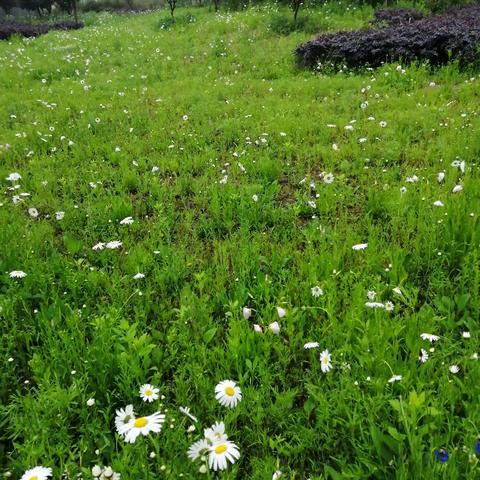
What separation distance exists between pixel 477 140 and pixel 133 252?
4454 mm

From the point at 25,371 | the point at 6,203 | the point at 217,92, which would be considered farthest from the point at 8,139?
the point at 25,371

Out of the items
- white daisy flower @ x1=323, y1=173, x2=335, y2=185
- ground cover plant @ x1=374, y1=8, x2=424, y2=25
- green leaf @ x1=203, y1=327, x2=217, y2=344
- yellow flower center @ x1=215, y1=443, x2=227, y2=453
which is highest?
ground cover plant @ x1=374, y1=8, x2=424, y2=25

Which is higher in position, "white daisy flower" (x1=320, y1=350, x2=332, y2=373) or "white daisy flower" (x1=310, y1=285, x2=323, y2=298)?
"white daisy flower" (x1=310, y1=285, x2=323, y2=298)

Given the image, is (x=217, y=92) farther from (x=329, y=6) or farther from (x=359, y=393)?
(x=329, y=6)

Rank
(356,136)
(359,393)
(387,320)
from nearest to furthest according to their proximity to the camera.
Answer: (359,393) < (387,320) < (356,136)

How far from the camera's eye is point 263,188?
5191 millimetres

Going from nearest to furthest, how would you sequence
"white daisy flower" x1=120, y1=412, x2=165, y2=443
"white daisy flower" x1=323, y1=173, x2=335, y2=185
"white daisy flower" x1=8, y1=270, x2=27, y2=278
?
1. "white daisy flower" x1=120, y1=412, x2=165, y2=443
2. "white daisy flower" x1=8, y1=270, x2=27, y2=278
3. "white daisy flower" x1=323, y1=173, x2=335, y2=185

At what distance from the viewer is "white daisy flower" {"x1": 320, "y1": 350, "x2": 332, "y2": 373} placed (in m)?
2.58

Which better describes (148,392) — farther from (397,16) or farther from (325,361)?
(397,16)

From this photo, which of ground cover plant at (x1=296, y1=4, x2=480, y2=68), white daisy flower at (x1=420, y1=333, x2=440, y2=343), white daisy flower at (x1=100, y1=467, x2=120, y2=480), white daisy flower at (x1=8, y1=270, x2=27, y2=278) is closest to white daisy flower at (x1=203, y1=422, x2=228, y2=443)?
white daisy flower at (x1=100, y1=467, x2=120, y2=480)

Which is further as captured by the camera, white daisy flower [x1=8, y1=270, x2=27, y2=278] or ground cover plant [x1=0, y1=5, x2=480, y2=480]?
white daisy flower [x1=8, y1=270, x2=27, y2=278]

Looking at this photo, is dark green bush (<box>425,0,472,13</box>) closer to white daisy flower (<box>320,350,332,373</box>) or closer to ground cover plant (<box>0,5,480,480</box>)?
ground cover plant (<box>0,5,480,480</box>)

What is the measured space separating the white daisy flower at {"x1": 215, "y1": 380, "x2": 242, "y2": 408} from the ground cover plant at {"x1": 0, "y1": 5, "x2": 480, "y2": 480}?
0.05 feet

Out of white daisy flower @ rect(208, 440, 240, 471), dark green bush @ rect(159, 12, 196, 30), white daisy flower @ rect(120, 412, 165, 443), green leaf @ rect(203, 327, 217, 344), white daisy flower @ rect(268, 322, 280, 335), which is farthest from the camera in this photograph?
dark green bush @ rect(159, 12, 196, 30)
